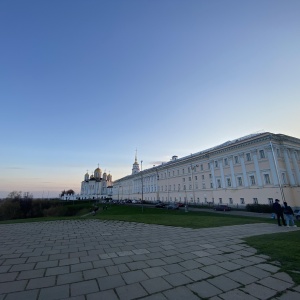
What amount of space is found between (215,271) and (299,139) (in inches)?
1794

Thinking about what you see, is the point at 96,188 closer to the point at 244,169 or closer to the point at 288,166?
the point at 244,169

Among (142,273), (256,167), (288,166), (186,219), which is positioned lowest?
(142,273)

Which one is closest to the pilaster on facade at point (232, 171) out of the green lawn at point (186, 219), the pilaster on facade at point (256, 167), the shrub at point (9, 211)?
the pilaster on facade at point (256, 167)

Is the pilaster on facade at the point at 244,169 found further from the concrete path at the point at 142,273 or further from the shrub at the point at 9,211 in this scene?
the shrub at the point at 9,211

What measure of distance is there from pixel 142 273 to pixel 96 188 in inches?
5123

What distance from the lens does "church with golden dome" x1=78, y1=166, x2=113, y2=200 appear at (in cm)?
12731

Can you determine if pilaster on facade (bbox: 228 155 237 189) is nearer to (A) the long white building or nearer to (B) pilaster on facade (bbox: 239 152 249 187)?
(A) the long white building

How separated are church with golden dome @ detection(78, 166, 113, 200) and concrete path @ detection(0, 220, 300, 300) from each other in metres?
125

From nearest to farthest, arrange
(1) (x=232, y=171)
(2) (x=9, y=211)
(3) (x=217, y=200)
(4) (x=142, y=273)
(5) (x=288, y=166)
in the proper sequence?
(4) (x=142, y=273), (5) (x=288, y=166), (1) (x=232, y=171), (3) (x=217, y=200), (2) (x=9, y=211)

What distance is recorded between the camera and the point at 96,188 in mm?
127875

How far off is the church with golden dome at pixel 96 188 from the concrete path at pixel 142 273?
12524cm

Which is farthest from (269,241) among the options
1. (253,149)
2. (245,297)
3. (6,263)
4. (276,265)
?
(253,149)

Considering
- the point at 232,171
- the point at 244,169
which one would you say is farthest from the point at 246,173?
the point at 232,171

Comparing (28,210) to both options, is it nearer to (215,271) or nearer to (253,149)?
(253,149)
